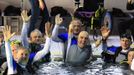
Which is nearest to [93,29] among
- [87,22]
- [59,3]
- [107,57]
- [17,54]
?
[87,22]

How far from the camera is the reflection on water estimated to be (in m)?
6.84

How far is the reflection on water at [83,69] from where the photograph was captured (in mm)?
6844

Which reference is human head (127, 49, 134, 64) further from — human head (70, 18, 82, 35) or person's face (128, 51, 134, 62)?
human head (70, 18, 82, 35)

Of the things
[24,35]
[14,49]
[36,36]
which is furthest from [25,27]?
[14,49]

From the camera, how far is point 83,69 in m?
7.13

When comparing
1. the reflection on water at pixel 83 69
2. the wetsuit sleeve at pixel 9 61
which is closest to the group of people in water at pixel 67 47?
the reflection on water at pixel 83 69

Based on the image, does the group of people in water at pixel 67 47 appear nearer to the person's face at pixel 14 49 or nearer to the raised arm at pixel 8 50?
the person's face at pixel 14 49

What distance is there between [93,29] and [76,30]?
155 inches

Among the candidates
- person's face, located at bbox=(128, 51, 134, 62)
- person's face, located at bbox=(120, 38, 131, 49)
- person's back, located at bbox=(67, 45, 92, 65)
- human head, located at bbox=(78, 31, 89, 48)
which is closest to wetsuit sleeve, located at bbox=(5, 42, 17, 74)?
human head, located at bbox=(78, 31, 89, 48)

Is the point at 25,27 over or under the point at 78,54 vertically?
over

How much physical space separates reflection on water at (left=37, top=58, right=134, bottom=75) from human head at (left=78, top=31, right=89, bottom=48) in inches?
15.6

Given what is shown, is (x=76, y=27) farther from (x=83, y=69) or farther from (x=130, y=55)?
(x=130, y=55)

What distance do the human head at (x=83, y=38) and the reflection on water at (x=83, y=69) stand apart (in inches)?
15.6

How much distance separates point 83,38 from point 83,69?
526 mm
